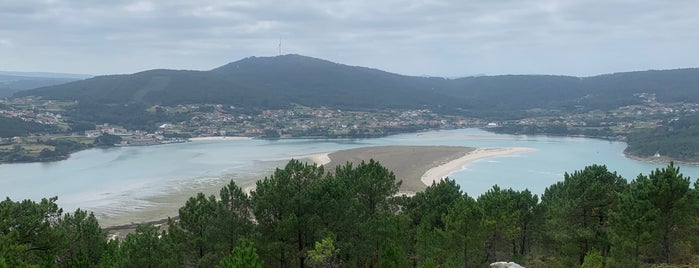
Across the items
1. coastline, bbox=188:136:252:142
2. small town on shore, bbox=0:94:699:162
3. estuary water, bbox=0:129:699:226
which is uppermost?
small town on shore, bbox=0:94:699:162

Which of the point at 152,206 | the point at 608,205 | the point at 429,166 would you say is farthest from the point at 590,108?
the point at 608,205

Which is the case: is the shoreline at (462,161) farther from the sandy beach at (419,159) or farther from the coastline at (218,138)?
the coastline at (218,138)

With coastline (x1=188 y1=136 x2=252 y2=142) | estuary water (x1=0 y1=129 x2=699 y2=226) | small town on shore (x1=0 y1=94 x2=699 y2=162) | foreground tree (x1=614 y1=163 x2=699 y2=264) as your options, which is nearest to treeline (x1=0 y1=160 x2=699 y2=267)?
foreground tree (x1=614 y1=163 x2=699 y2=264)

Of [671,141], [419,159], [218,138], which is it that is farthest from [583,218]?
[218,138]

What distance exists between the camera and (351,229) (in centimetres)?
1758

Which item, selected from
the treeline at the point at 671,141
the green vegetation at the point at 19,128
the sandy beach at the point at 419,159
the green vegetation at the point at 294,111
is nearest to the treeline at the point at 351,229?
the sandy beach at the point at 419,159

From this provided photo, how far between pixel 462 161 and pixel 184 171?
39.9 m

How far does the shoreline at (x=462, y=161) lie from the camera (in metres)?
62.2

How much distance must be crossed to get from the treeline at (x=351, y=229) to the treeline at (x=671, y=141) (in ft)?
249

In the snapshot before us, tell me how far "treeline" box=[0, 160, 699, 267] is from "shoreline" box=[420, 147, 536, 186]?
30.7 m

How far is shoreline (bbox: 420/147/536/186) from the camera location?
Result: 6222cm

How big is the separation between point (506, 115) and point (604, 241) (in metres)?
168

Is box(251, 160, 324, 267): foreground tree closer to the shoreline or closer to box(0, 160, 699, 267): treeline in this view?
box(0, 160, 699, 267): treeline

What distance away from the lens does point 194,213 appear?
17703 mm
